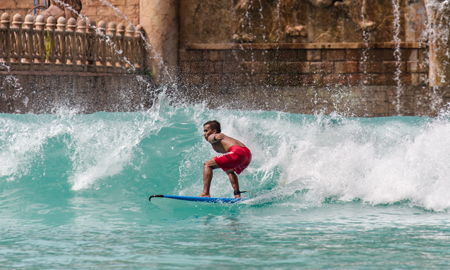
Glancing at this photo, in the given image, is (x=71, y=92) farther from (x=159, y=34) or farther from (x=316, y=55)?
(x=316, y=55)

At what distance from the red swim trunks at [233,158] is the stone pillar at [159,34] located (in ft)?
31.3

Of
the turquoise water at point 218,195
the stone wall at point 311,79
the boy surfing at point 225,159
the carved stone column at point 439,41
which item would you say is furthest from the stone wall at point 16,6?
the boy surfing at point 225,159

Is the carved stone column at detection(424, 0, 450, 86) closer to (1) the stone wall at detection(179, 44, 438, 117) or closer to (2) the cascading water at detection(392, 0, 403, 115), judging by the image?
(1) the stone wall at detection(179, 44, 438, 117)

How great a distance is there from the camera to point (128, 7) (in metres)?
17.1

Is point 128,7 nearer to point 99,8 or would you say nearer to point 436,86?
point 99,8

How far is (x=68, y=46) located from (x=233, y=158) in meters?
8.15

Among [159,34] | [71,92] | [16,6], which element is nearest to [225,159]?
[71,92]

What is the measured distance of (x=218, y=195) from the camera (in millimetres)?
7422

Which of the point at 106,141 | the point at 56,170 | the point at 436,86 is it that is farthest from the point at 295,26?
the point at 56,170

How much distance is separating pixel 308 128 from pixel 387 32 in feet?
23.1

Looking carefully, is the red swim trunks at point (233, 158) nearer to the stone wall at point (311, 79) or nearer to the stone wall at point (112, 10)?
the stone wall at point (311, 79)

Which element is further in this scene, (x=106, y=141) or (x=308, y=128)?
(x=308, y=128)

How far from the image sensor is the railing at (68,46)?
493 inches

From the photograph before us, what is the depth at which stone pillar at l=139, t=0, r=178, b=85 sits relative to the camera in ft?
52.3
